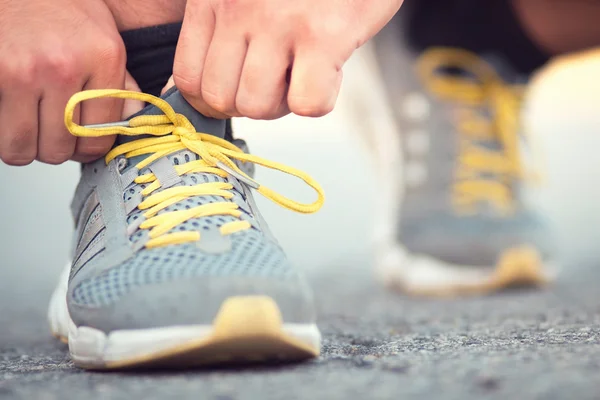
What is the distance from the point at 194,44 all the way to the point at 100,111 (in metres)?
0.13

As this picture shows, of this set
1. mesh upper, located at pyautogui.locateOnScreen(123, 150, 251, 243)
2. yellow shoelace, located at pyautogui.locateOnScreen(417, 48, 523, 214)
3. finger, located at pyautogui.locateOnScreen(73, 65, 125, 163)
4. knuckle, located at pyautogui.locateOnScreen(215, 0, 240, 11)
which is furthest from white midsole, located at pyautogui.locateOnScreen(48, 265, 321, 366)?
yellow shoelace, located at pyautogui.locateOnScreen(417, 48, 523, 214)

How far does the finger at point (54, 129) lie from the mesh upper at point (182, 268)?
7.3 inches

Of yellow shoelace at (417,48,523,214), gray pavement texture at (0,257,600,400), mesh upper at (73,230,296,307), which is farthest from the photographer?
yellow shoelace at (417,48,523,214)

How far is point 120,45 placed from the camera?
0.85m

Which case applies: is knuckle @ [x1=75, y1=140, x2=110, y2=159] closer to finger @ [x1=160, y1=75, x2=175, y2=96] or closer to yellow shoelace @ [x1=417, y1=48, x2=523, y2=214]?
finger @ [x1=160, y1=75, x2=175, y2=96]

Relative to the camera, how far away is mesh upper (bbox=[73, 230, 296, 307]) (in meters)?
0.67

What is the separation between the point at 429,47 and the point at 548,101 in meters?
2.09

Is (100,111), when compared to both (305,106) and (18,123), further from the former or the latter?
(305,106)

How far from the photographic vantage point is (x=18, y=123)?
32.4 inches

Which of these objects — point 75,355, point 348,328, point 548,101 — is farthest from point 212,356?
point 548,101

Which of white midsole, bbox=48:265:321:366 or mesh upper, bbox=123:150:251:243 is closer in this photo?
white midsole, bbox=48:265:321:366

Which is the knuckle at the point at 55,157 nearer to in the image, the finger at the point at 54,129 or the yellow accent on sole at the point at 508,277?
the finger at the point at 54,129

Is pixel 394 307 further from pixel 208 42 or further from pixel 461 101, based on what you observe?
pixel 208 42

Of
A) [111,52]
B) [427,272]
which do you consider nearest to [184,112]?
[111,52]
